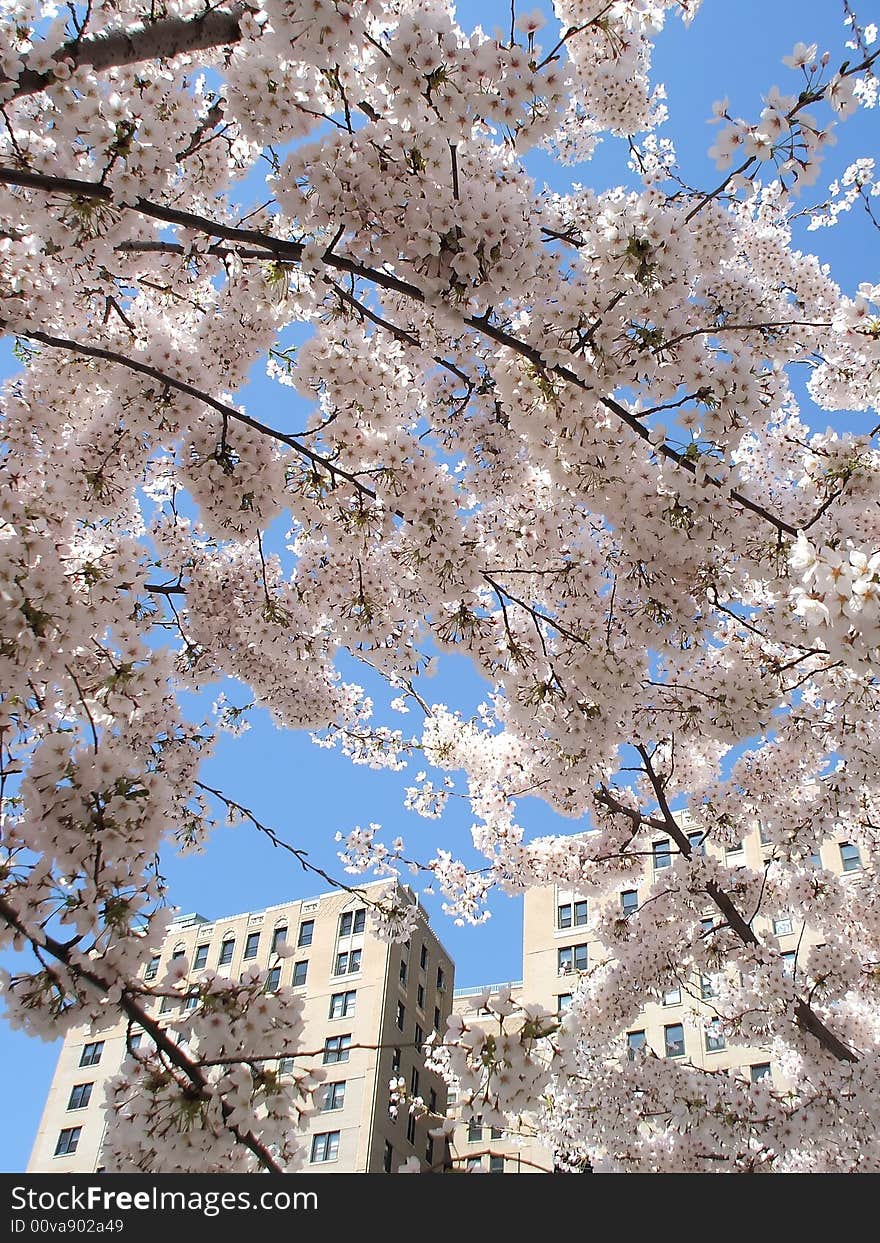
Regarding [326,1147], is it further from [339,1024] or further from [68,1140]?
[68,1140]

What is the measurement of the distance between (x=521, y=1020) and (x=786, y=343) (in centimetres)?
508

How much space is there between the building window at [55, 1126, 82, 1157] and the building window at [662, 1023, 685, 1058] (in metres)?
24.0

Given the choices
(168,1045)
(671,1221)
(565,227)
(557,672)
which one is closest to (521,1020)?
(168,1045)

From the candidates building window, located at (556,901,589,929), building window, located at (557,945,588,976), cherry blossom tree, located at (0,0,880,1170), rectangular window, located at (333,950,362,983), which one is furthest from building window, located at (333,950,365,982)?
cherry blossom tree, located at (0,0,880,1170)

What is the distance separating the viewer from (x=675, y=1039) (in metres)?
30.2

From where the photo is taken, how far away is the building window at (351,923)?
36.1m

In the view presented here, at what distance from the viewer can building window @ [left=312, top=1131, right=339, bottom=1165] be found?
99.2 ft

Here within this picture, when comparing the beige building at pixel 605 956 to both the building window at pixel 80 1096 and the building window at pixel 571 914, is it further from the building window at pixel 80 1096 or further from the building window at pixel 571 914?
the building window at pixel 80 1096

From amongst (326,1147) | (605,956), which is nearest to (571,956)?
(605,956)

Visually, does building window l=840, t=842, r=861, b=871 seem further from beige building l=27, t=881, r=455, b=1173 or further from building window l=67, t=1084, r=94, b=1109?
building window l=67, t=1084, r=94, b=1109

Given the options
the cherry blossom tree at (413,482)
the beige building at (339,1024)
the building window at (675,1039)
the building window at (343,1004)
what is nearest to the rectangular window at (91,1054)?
the beige building at (339,1024)

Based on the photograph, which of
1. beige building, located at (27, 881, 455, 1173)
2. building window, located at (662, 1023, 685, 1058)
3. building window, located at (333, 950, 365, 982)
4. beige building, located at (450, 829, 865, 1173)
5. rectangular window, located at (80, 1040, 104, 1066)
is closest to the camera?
beige building, located at (450, 829, 865, 1173)

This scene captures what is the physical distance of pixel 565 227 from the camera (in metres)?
5.71

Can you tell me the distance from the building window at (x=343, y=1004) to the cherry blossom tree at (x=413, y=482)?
28670 mm
